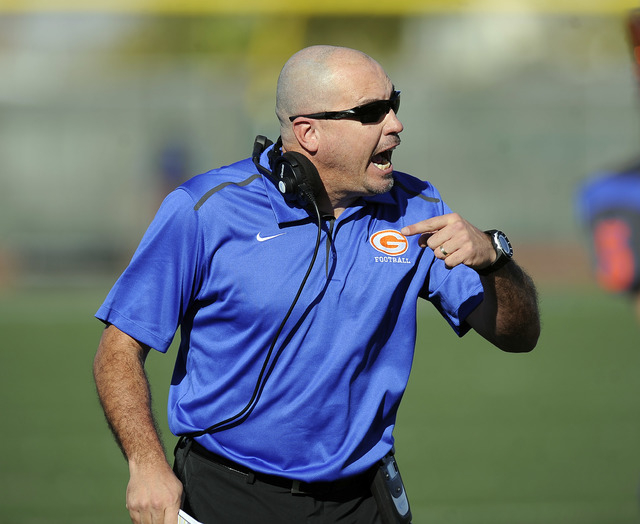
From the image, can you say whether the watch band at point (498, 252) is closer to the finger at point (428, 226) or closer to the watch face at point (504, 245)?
the watch face at point (504, 245)

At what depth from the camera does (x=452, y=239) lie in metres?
2.71

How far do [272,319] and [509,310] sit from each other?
0.76 metres

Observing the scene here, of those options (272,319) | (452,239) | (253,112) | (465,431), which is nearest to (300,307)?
(272,319)

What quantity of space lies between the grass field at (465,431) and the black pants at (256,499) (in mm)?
2978

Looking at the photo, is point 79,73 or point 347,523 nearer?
point 347,523

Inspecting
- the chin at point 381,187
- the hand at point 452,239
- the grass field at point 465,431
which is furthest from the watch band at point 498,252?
the grass field at point 465,431

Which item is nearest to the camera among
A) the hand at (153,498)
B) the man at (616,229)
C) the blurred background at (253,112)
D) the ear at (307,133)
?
the hand at (153,498)

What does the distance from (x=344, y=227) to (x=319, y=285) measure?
241 mm

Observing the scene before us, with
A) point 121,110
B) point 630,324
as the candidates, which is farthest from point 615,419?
point 121,110

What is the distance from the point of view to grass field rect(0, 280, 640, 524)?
6.07 m

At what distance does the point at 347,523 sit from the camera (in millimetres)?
2977

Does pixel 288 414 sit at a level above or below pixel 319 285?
below

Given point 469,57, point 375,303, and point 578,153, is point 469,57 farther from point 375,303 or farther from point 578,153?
point 375,303

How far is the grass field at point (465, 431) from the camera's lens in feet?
19.9
